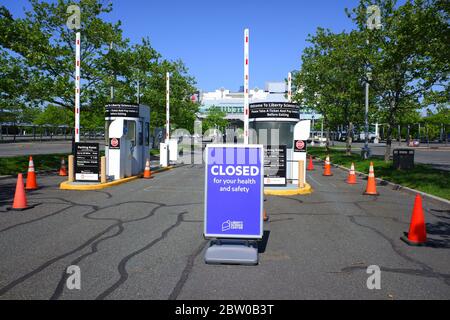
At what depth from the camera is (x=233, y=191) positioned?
19.6 feet

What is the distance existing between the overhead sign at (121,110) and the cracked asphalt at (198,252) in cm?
553

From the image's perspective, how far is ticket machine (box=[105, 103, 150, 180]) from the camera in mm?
14977

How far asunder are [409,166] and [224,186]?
585 inches

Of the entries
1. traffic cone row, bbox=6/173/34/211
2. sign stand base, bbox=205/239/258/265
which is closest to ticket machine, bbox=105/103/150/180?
traffic cone row, bbox=6/173/34/211

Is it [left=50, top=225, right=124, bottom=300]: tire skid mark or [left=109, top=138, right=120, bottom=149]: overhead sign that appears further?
[left=109, top=138, right=120, bottom=149]: overhead sign

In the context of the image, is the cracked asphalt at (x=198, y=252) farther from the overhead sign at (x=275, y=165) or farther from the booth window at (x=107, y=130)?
the booth window at (x=107, y=130)

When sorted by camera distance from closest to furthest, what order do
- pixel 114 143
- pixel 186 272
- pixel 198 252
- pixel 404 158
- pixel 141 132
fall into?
pixel 186 272
pixel 198 252
pixel 114 143
pixel 141 132
pixel 404 158

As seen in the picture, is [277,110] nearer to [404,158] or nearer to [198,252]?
[404,158]

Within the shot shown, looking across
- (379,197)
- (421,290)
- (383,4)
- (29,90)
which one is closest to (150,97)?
(29,90)

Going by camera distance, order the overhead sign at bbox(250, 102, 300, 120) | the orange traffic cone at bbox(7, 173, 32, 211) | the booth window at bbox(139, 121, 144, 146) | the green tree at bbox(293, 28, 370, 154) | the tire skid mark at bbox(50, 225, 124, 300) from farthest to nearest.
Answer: the green tree at bbox(293, 28, 370, 154) < the booth window at bbox(139, 121, 144, 146) < the overhead sign at bbox(250, 102, 300, 120) < the orange traffic cone at bbox(7, 173, 32, 211) < the tire skid mark at bbox(50, 225, 124, 300)

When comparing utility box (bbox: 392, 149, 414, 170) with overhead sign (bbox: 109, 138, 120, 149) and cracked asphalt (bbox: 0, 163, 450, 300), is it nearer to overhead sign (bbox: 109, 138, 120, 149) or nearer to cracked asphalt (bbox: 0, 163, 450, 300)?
cracked asphalt (bbox: 0, 163, 450, 300)

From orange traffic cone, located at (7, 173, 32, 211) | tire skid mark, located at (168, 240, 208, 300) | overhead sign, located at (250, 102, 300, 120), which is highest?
overhead sign, located at (250, 102, 300, 120)

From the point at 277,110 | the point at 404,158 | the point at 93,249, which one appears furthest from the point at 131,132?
the point at 404,158

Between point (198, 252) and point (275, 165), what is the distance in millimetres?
6962
